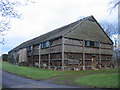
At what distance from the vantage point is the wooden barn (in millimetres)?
27047

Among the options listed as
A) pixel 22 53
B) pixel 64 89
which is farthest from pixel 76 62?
pixel 22 53

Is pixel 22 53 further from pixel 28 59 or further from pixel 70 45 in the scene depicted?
pixel 70 45

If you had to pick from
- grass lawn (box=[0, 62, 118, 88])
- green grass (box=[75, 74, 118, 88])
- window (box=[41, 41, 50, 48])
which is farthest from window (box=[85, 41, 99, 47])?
green grass (box=[75, 74, 118, 88])

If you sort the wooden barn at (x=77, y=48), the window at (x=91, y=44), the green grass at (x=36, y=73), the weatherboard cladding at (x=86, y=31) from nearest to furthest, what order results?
the green grass at (x=36, y=73) < the wooden barn at (x=77, y=48) < the weatherboard cladding at (x=86, y=31) < the window at (x=91, y=44)

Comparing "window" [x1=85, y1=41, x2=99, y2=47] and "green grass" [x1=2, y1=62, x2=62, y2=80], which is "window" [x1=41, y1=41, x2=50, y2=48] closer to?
"green grass" [x1=2, y1=62, x2=62, y2=80]

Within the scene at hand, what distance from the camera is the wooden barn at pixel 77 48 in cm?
2705

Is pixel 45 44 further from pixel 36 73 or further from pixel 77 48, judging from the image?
pixel 36 73

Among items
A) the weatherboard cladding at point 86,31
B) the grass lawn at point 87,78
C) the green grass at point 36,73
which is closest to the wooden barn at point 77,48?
the weatherboard cladding at point 86,31

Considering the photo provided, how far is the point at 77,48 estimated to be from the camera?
28.0 metres

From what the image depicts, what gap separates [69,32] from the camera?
27781mm

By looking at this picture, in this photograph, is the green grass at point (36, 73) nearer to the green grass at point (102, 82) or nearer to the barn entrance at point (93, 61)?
the green grass at point (102, 82)

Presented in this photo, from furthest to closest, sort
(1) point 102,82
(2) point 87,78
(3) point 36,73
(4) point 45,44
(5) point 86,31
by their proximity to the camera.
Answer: (4) point 45,44 → (5) point 86,31 → (3) point 36,73 → (2) point 87,78 → (1) point 102,82

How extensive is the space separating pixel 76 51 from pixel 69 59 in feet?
6.64

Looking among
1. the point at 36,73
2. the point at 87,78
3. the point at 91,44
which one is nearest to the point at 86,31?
the point at 91,44
